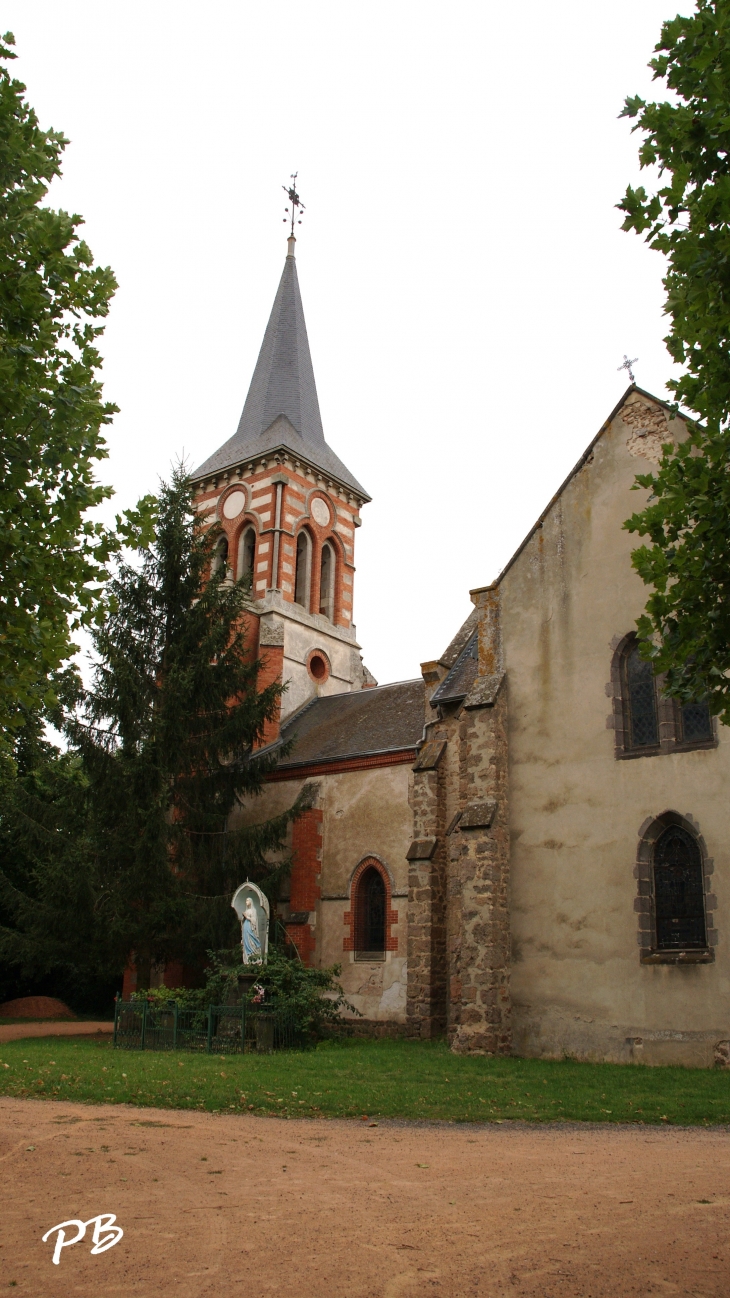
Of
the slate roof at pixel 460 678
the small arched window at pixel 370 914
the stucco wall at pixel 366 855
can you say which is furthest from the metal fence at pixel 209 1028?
the slate roof at pixel 460 678

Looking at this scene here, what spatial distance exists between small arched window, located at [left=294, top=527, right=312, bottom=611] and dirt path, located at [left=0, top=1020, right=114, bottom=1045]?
50.8 feet

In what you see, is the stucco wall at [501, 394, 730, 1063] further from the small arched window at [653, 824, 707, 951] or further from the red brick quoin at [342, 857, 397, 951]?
the red brick quoin at [342, 857, 397, 951]

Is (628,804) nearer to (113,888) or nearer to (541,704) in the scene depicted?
(541,704)

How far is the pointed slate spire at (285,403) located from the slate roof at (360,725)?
10245 mm

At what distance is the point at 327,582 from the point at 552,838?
21452mm

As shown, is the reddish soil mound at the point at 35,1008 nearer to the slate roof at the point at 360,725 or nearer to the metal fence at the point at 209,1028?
the slate roof at the point at 360,725

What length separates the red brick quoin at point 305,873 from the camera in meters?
23.2

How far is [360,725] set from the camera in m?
26.2

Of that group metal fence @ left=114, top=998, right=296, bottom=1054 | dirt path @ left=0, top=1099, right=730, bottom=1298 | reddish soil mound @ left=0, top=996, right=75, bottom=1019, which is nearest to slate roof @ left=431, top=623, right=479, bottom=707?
metal fence @ left=114, top=998, right=296, bottom=1054

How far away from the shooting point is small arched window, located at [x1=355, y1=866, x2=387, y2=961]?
74.0 feet

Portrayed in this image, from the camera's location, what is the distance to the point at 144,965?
22266 millimetres

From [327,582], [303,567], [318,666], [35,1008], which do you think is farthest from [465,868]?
[327,582]

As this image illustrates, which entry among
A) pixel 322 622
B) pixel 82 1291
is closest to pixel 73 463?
pixel 82 1291

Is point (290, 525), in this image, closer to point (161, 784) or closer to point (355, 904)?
point (161, 784)
